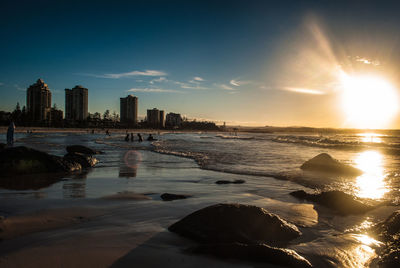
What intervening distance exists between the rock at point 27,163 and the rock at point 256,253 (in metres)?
7.25

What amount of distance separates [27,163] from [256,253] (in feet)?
26.4

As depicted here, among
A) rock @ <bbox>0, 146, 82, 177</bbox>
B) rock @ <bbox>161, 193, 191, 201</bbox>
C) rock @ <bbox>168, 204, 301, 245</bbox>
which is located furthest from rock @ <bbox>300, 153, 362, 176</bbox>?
rock @ <bbox>0, 146, 82, 177</bbox>

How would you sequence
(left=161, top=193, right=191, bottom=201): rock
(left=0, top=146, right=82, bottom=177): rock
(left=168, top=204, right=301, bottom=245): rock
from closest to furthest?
A: (left=168, top=204, right=301, bottom=245): rock → (left=161, top=193, right=191, bottom=201): rock → (left=0, top=146, right=82, bottom=177): rock

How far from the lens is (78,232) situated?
128 inches

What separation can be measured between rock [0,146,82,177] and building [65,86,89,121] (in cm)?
17427

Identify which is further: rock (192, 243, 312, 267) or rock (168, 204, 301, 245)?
rock (168, 204, 301, 245)

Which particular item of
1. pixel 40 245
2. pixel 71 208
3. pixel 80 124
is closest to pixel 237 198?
pixel 71 208

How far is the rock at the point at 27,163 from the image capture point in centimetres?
762

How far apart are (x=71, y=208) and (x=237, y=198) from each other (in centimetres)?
329

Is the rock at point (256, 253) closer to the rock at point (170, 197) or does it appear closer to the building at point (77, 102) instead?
the rock at point (170, 197)

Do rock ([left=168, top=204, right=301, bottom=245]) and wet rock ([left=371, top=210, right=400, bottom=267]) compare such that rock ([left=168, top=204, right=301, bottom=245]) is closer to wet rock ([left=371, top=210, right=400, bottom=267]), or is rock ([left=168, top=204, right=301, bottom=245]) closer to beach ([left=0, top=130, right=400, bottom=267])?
beach ([left=0, top=130, right=400, bottom=267])

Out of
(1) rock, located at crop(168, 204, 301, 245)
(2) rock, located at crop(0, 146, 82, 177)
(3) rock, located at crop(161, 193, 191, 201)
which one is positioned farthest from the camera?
(2) rock, located at crop(0, 146, 82, 177)

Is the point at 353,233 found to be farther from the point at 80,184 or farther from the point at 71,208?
the point at 80,184

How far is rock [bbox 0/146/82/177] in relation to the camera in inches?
300
